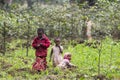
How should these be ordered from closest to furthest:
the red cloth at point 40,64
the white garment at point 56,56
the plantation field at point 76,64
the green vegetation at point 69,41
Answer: the plantation field at point 76,64 → the green vegetation at point 69,41 → the red cloth at point 40,64 → the white garment at point 56,56

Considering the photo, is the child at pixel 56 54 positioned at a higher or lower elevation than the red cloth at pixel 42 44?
lower

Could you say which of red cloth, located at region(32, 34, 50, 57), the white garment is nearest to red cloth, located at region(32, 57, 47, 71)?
red cloth, located at region(32, 34, 50, 57)

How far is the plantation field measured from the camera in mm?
9680

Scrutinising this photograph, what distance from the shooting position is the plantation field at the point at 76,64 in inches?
381

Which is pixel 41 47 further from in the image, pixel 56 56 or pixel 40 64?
pixel 56 56

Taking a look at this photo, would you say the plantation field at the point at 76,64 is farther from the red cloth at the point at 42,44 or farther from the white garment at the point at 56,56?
the red cloth at the point at 42,44

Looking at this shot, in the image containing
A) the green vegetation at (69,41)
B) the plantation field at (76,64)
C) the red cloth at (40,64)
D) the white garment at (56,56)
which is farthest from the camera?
the white garment at (56,56)

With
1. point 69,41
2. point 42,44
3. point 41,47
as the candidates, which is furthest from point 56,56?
point 69,41

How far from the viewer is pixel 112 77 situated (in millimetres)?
9656

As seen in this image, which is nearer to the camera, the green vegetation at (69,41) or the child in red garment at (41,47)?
the green vegetation at (69,41)

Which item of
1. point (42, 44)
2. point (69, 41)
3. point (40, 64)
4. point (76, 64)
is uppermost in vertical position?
point (42, 44)

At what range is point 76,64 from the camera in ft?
38.6

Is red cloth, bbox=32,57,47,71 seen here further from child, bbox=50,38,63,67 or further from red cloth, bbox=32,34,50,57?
child, bbox=50,38,63,67

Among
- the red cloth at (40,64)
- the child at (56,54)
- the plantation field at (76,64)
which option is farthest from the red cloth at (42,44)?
the child at (56,54)
